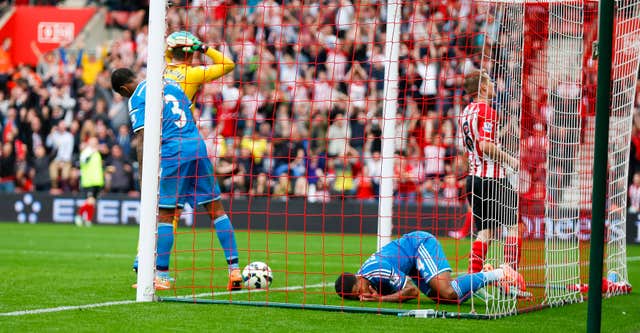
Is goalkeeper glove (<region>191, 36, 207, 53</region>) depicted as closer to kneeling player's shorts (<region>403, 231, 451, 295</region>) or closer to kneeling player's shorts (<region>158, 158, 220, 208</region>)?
kneeling player's shorts (<region>158, 158, 220, 208</region>)

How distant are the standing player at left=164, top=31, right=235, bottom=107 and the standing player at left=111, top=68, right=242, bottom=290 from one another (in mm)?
324

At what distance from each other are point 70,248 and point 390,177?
726 cm

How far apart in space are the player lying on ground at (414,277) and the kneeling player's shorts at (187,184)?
1652 mm

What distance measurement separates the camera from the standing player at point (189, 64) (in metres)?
9.17

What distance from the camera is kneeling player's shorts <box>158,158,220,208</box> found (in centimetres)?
891

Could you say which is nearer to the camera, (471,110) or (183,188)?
(471,110)

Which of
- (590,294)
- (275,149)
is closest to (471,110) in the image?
(590,294)

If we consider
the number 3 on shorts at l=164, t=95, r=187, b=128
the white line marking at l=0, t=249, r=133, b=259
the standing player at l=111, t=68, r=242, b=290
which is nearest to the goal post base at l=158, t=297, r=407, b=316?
the standing player at l=111, t=68, r=242, b=290

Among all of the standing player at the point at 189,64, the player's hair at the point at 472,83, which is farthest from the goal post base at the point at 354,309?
the standing player at the point at 189,64

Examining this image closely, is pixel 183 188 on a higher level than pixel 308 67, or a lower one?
A: lower

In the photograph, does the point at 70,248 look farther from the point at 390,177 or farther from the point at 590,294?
the point at 590,294

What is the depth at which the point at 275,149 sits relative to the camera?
2120cm

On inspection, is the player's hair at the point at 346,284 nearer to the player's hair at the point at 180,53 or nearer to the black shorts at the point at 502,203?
the black shorts at the point at 502,203

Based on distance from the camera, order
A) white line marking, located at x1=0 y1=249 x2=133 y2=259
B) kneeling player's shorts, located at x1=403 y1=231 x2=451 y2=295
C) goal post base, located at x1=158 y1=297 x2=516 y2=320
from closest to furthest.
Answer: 1. goal post base, located at x1=158 y1=297 x2=516 y2=320
2. kneeling player's shorts, located at x1=403 y1=231 x2=451 y2=295
3. white line marking, located at x1=0 y1=249 x2=133 y2=259
